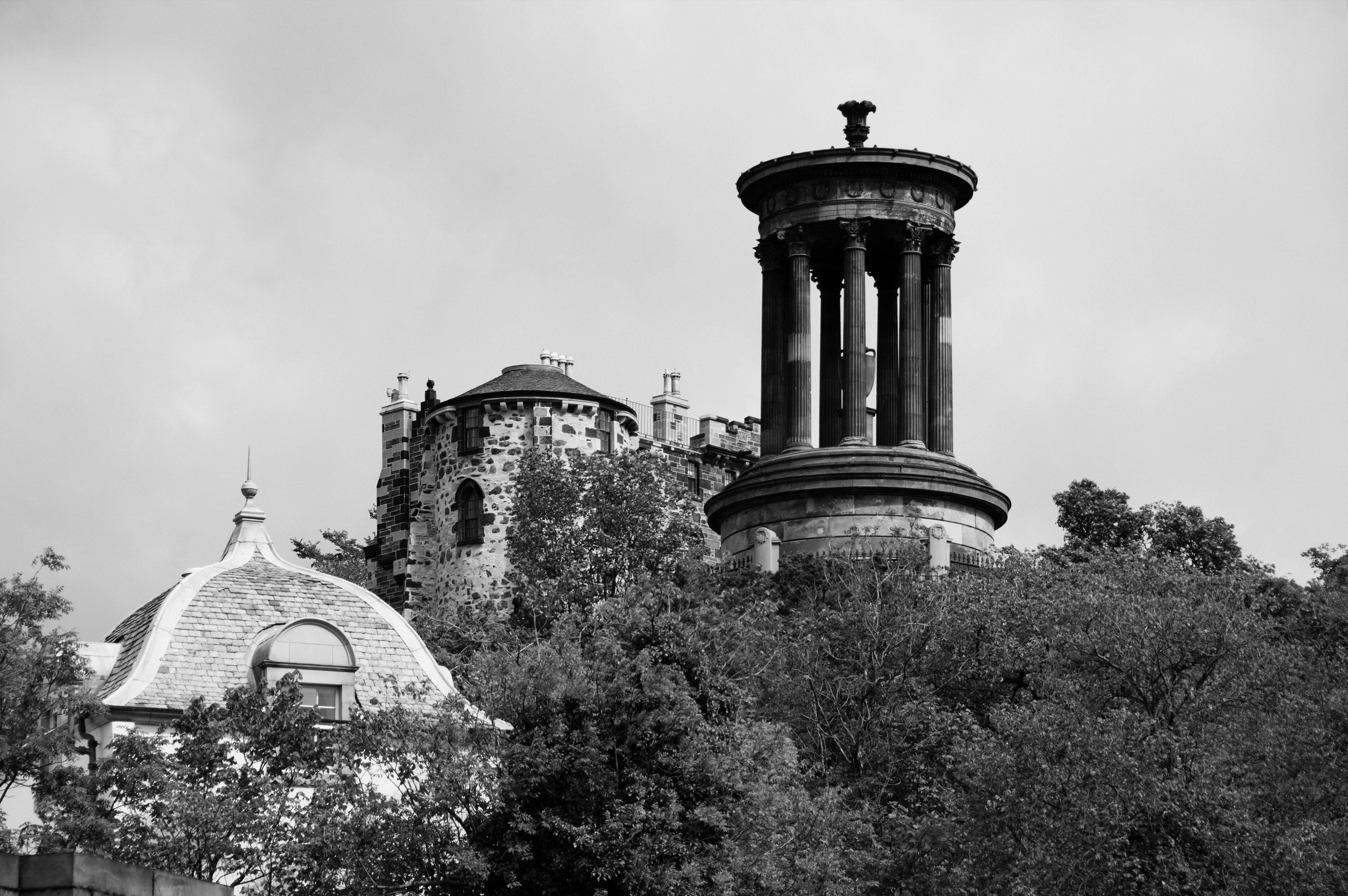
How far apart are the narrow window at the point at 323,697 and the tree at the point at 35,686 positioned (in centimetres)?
377

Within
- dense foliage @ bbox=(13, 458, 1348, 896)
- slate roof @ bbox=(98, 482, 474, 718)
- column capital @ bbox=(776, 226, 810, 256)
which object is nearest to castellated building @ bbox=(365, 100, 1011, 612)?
column capital @ bbox=(776, 226, 810, 256)

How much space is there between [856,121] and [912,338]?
6.45m

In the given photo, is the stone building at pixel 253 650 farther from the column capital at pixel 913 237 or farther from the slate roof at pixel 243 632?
the column capital at pixel 913 237

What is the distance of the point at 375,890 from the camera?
138 feet

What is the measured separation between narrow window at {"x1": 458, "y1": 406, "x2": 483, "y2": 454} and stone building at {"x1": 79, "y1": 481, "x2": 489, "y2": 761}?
29440mm

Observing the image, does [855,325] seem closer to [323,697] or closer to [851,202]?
[851,202]

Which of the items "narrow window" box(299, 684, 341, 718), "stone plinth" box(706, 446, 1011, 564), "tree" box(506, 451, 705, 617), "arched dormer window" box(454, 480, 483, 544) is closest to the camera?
"narrow window" box(299, 684, 341, 718)

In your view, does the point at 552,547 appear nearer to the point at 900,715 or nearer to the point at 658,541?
the point at 658,541

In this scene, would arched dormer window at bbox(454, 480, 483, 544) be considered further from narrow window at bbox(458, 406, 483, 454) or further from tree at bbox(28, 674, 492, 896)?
tree at bbox(28, 674, 492, 896)

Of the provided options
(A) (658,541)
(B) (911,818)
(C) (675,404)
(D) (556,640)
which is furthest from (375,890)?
(C) (675,404)

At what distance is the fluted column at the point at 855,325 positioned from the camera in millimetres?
75062

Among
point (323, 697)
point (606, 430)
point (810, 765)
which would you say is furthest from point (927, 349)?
point (323, 697)

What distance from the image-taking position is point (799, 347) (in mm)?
75750

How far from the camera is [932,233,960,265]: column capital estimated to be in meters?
77.1
